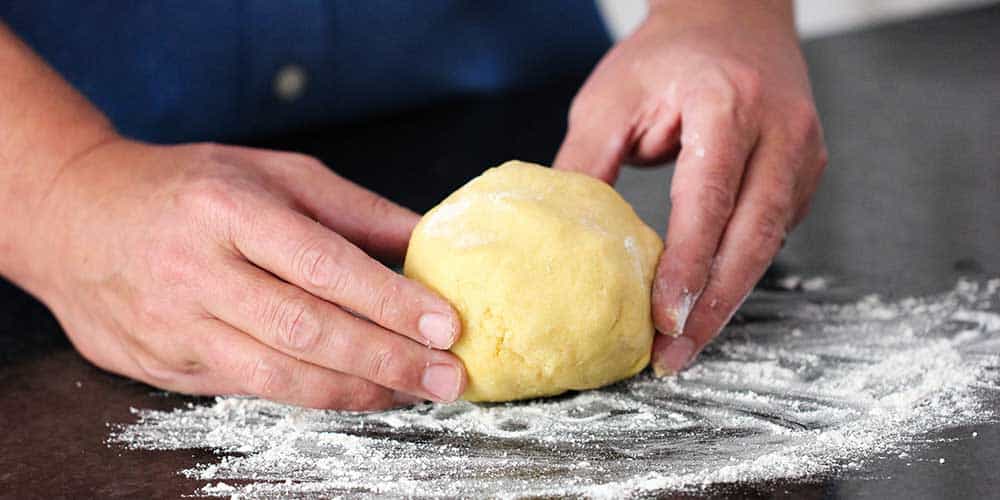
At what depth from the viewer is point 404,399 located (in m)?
1.45

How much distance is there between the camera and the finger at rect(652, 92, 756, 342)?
4.86ft

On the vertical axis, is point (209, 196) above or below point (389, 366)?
above

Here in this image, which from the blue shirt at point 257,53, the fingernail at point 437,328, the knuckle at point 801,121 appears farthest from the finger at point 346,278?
the blue shirt at point 257,53

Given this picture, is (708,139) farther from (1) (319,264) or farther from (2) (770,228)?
(1) (319,264)

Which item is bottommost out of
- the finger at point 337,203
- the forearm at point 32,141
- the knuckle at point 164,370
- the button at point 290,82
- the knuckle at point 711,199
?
the knuckle at point 164,370

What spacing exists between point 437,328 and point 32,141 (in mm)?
694

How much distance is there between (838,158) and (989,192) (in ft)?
1.24

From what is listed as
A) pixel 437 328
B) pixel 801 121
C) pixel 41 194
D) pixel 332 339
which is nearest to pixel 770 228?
pixel 801 121

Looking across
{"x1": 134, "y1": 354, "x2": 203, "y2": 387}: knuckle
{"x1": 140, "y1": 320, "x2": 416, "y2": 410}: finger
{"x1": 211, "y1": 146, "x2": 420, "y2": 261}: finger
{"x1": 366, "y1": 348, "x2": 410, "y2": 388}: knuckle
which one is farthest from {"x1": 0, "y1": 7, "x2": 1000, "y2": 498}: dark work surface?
{"x1": 211, "y1": 146, "x2": 420, "y2": 261}: finger

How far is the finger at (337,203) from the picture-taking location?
155 cm

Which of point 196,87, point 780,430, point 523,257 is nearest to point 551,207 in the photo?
point 523,257

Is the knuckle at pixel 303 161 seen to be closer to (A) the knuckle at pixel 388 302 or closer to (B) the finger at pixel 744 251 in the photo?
(A) the knuckle at pixel 388 302

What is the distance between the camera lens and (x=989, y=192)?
2.21 m

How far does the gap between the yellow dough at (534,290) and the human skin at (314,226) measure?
0.04 meters
